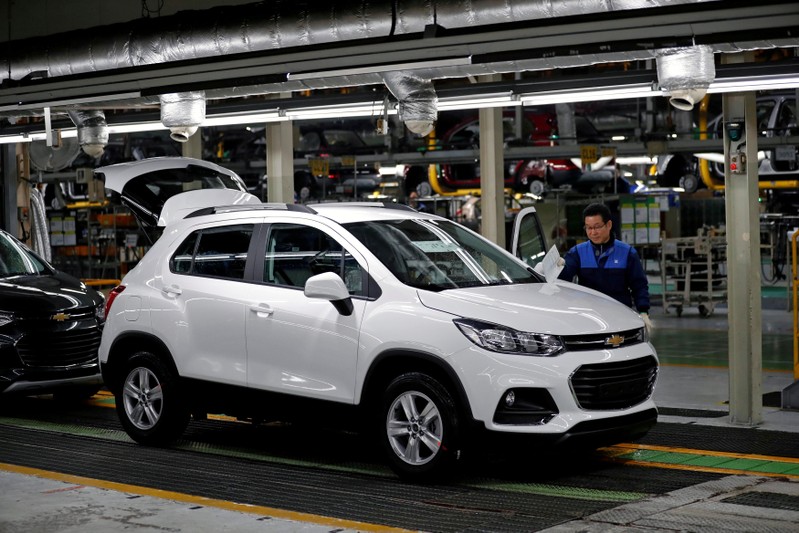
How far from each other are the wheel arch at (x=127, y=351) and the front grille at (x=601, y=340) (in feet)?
9.99

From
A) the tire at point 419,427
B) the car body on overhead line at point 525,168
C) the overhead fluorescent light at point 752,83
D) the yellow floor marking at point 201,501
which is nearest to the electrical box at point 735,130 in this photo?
the overhead fluorescent light at point 752,83

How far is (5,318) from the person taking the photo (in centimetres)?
916

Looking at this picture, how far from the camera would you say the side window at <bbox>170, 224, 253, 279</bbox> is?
7469 mm

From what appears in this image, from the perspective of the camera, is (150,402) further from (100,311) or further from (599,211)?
(599,211)

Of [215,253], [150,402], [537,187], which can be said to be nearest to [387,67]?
[215,253]

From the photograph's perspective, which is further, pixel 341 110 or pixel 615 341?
pixel 341 110

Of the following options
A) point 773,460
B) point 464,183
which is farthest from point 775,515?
point 464,183

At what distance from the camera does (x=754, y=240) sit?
8219mm

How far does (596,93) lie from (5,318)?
534 cm

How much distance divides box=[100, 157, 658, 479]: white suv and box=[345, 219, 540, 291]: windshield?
0.01 meters

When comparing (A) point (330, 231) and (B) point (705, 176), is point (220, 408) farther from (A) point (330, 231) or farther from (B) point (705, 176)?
(B) point (705, 176)

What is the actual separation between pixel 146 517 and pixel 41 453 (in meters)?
2.33

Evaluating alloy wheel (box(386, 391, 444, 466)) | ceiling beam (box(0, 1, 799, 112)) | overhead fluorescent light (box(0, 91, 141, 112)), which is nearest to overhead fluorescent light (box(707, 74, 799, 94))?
ceiling beam (box(0, 1, 799, 112))

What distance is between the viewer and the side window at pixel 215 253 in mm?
7469
